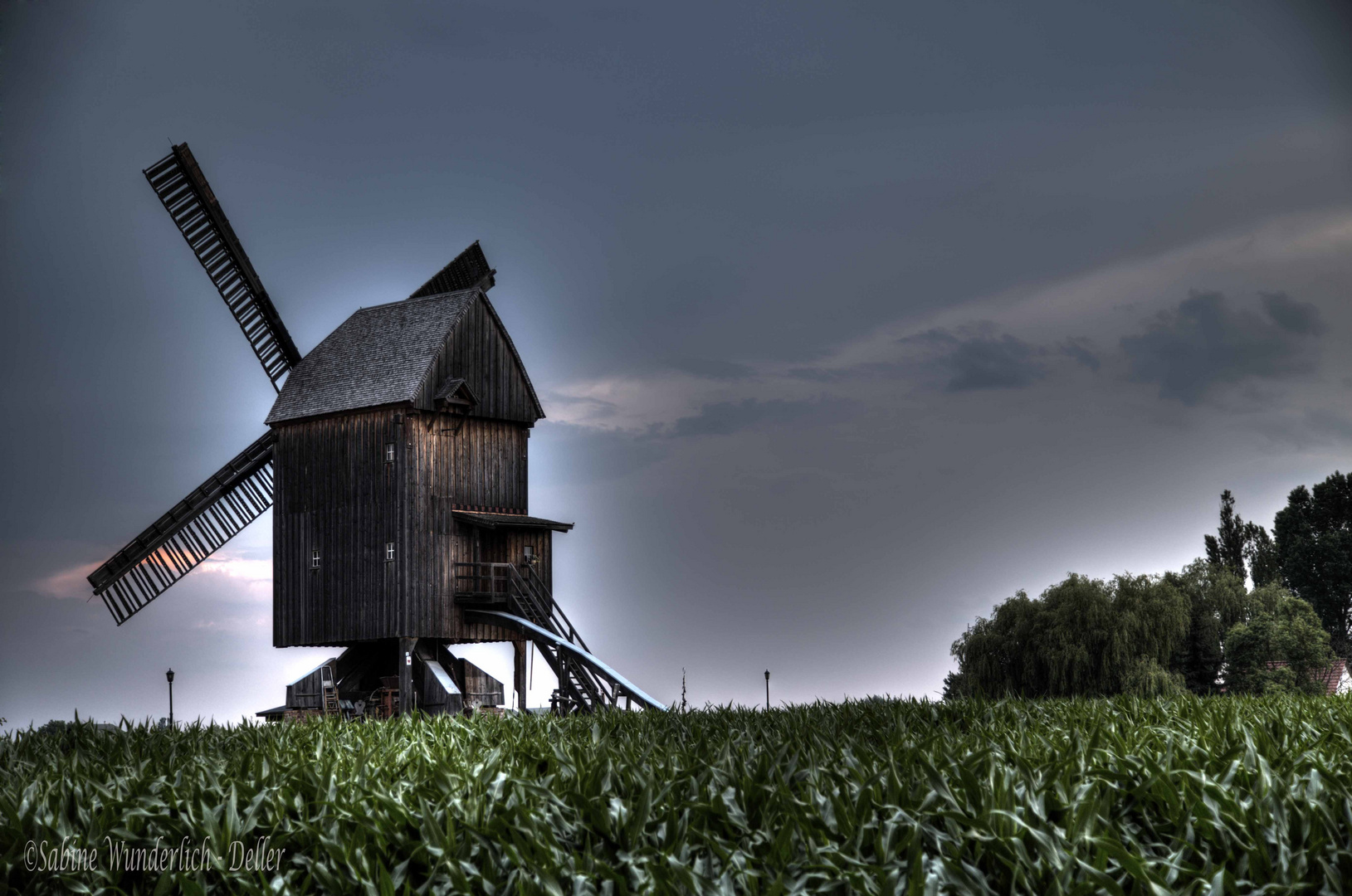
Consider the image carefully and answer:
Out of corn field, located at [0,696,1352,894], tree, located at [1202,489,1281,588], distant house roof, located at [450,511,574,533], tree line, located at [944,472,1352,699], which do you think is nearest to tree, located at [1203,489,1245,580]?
tree, located at [1202,489,1281,588]

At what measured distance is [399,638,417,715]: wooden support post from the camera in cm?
2819

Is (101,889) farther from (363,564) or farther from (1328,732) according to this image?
(363,564)

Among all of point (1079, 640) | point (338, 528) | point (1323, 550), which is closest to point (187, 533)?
point (338, 528)

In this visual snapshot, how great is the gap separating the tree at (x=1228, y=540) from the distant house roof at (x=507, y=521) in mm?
52894

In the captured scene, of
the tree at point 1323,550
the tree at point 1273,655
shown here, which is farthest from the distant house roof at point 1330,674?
the tree at point 1323,550

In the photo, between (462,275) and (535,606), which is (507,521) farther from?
(462,275)

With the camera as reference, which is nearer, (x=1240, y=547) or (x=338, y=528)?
(x=338, y=528)

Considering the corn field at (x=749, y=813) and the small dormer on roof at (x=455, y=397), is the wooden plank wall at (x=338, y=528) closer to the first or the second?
the small dormer on roof at (x=455, y=397)

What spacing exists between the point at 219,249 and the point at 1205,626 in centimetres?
3749

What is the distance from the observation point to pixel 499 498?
30266 mm

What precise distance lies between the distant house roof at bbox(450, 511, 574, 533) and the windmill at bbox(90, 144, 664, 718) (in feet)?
0.19

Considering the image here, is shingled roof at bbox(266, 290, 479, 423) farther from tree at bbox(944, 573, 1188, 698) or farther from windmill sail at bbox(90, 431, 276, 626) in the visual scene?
tree at bbox(944, 573, 1188, 698)

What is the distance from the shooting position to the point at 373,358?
30.2 meters

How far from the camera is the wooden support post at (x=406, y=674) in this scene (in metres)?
28.2
